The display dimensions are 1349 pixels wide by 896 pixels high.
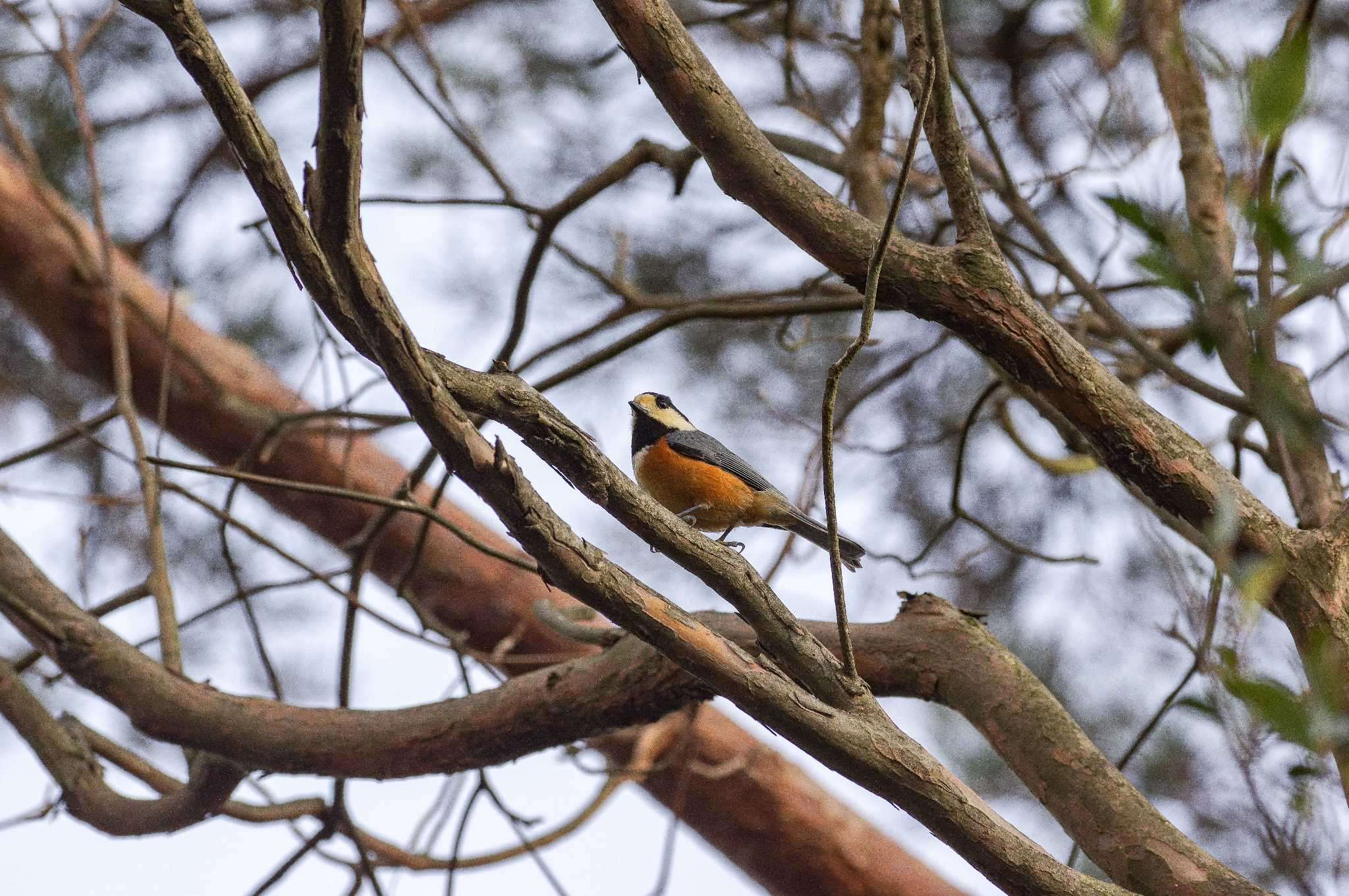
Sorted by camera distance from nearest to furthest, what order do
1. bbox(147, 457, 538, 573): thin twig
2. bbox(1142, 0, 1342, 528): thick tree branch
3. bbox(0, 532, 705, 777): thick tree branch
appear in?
bbox(1142, 0, 1342, 528): thick tree branch
bbox(147, 457, 538, 573): thin twig
bbox(0, 532, 705, 777): thick tree branch

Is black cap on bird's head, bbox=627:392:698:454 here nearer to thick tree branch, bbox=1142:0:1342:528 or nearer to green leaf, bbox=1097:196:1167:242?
thick tree branch, bbox=1142:0:1342:528

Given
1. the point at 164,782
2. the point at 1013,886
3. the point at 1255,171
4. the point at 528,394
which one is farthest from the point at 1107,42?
the point at 164,782

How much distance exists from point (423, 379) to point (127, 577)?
16.1 feet

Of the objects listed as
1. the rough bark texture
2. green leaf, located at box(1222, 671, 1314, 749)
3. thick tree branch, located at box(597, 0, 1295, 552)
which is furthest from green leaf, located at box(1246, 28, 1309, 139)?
the rough bark texture

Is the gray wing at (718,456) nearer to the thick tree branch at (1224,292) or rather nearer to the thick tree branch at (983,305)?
the thick tree branch at (983,305)

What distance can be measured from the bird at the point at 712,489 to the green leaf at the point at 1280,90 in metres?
2.36

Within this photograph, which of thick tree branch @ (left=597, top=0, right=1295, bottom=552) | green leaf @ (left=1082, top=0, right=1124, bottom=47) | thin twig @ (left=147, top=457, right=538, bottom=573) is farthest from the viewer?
thick tree branch @ (left=597, top=0, right=1295, bottom=552)

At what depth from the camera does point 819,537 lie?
11.7 ft

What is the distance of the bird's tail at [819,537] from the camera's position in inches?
125

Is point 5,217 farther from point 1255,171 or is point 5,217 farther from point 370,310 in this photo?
point 1255,171

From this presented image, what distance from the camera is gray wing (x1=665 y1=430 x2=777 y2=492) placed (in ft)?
11.0

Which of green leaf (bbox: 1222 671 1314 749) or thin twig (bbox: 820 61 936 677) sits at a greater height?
thin twig (bbox: 820 61 936 677)

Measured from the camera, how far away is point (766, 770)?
4.91 metres

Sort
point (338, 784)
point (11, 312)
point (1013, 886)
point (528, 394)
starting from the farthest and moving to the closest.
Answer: point (11, 312)
point (338, 784)
point (1013, 886)
point (528, 394)
